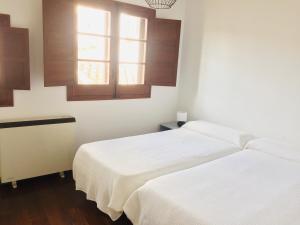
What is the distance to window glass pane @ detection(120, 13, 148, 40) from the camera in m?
3.17

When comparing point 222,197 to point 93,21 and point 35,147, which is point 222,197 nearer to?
point 35,147

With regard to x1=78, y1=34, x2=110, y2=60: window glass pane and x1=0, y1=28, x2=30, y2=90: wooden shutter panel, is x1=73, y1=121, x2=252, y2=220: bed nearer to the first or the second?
x1=0, y1=28, x2=30, y2=90: wooden shutter panel

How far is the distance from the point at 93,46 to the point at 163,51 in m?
0.99

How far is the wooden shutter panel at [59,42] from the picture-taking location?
256 cm

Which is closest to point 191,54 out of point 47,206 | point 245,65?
point 245,65

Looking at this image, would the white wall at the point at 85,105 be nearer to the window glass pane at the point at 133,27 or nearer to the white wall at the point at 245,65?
the window glass pane at the point at 133,27

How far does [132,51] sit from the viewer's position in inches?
132

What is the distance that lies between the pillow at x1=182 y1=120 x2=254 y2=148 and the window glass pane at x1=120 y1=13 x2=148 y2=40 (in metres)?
1.35

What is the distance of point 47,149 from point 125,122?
108cm

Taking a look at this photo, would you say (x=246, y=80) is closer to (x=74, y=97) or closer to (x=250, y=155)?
(x=250, y=155)

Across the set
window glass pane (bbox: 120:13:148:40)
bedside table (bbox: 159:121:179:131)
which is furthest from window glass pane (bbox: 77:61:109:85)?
bedside table (bbox: 159:121:179:131)

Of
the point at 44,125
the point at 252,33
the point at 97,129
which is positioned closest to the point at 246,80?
the point at 252,33

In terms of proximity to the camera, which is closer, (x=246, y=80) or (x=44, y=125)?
(x=44, y=125)

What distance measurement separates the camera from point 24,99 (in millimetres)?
2693
